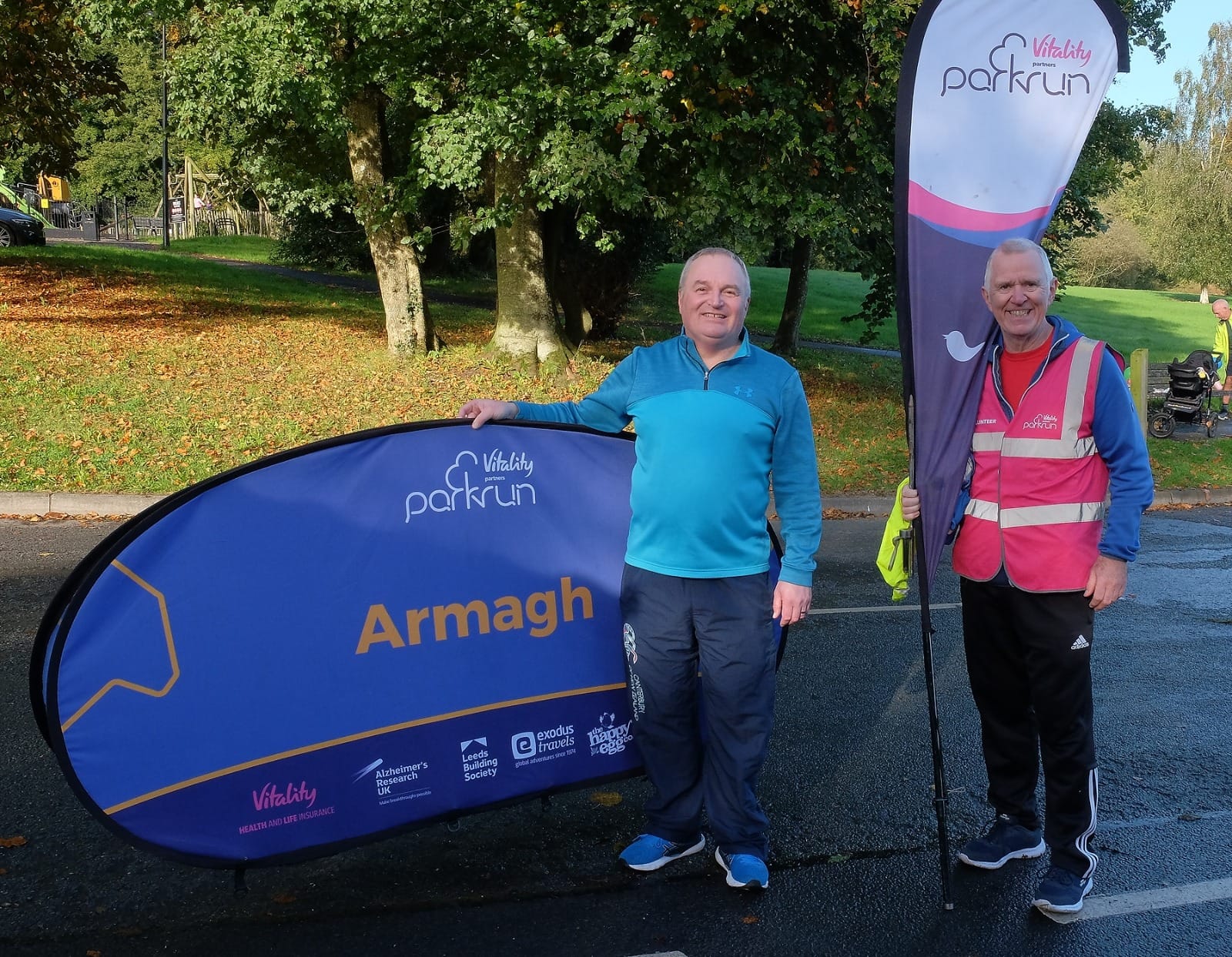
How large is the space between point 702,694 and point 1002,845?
1.28 m

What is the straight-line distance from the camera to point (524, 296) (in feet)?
54.0

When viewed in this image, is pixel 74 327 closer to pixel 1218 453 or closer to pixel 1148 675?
pixel 1148 675

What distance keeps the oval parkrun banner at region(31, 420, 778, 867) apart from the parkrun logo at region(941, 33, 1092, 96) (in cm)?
173

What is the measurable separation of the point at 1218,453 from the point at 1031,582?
14.3 m

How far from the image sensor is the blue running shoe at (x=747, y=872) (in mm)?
3857

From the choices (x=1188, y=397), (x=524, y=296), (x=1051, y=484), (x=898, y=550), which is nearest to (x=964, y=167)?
(x=1051, y=484)

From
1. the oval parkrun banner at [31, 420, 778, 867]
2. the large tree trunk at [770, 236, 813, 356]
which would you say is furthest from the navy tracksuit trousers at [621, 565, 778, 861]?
the large tree trunk at [770, 236, 813, 356]

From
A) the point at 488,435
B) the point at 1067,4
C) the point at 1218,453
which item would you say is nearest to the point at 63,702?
the point at 488,435

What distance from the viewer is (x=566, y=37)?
A: 46.3ft

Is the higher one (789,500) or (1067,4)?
(1067,4)

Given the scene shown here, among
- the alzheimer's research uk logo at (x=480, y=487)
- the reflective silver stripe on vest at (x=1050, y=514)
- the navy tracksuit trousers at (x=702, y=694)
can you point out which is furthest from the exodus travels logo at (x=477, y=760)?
the reflective silver stripe on vest at (x=1050, y=514)

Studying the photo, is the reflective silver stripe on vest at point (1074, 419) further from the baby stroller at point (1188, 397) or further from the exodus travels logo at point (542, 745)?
the baby stroller at point (1188, 397)

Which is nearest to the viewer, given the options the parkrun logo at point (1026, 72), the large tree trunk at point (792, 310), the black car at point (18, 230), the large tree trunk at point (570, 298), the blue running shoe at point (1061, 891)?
the blue running shoe at point (1061, 891)

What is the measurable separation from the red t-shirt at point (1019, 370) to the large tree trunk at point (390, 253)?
13.9m
